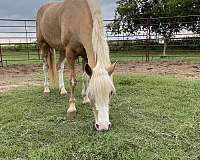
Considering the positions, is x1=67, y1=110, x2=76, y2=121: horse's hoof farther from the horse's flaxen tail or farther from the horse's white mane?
the horse's flaxen tail

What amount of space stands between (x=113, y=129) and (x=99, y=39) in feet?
3.24

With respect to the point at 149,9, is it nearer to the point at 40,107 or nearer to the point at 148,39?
the point at 148,39

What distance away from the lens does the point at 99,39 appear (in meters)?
3.50

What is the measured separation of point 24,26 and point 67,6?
26.7 feet

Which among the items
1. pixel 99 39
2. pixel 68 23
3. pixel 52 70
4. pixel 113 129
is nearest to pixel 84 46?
pixel 99 39

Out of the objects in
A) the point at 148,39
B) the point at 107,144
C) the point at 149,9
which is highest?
the point at 149,9

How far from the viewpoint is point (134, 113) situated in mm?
4027

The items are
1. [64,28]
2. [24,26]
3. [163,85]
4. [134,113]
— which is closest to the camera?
[134,113]

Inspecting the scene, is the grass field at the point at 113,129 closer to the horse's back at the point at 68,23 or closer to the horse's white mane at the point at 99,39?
the horse's white mane at the point at 99,39

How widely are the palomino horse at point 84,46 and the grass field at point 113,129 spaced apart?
0.85 feet

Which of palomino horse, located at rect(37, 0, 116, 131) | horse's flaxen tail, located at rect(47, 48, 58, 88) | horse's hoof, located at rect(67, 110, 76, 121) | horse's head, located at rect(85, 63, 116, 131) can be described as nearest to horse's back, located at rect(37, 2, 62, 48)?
palomino horse, located at rect(37, 0, 116, 131)

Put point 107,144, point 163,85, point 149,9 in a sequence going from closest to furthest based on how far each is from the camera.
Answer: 1. point 107,144
2. point 163,85
3. point 149,9

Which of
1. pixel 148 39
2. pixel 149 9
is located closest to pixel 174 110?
pixel 148 39

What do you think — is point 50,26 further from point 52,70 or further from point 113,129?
point 113,129
